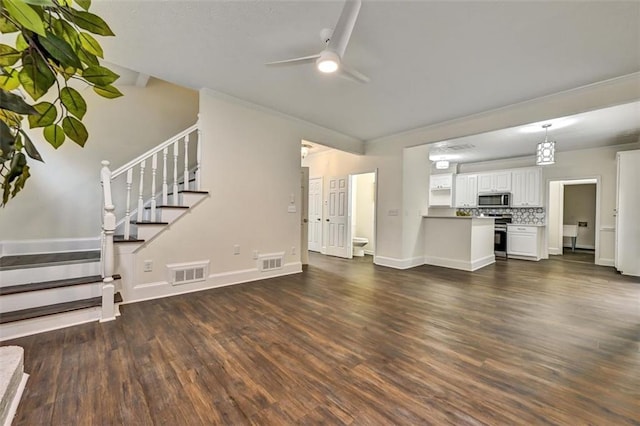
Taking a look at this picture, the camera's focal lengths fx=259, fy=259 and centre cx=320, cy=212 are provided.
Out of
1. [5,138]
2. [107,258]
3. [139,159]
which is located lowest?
[107,258]

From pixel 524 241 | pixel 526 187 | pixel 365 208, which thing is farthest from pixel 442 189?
pixel 365 208

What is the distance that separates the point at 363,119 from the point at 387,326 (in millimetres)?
3381

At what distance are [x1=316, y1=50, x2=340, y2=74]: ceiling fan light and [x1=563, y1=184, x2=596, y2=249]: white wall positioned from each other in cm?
1018

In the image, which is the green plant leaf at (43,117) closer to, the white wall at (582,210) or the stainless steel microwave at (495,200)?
the stainless steel microwave at (495,200)

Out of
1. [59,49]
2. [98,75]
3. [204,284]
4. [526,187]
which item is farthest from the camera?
[526,187]

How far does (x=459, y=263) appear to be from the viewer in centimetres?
517

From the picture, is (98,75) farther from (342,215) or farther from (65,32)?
(342,215)

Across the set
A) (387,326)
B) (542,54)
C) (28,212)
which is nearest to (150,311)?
(28,212)

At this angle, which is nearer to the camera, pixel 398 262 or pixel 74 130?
pixel 74 130

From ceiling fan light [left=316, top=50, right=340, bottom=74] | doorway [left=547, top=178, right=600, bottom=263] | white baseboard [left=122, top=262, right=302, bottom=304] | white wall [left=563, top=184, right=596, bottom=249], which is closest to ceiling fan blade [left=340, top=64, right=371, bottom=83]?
ceiling fan light [left=316, top=50, right=340, bottom=74]

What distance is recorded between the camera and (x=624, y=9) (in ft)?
6.66

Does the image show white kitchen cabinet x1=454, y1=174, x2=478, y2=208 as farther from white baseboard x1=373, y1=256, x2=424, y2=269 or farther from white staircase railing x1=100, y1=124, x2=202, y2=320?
white staircase railing x1=100, y1=124, x2=202, y2=320

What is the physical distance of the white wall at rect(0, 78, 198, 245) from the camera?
3.28 metres

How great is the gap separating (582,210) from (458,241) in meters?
6.48
